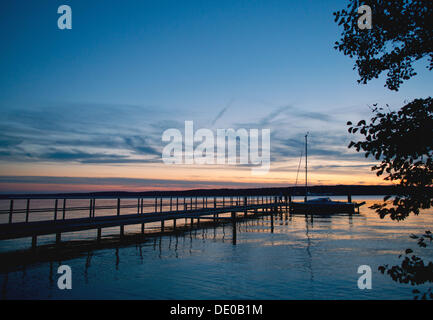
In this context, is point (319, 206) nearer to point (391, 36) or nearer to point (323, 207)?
point (323, 207)

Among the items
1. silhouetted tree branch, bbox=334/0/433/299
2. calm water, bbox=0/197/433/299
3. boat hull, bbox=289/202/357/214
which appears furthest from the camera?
boat hull, bbox=289/202/357/214

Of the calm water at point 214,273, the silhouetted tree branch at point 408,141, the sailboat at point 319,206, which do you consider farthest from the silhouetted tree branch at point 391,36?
the sailboat at point 319,206

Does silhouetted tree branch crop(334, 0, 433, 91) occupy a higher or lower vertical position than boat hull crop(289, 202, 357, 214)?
higher

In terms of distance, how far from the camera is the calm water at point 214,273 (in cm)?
1466

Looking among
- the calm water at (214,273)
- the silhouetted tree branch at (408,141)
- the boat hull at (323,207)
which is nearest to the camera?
the silhouetted tree branch at (408,141)

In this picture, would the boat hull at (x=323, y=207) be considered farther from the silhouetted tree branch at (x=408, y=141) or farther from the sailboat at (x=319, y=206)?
the silhouetted tree branch at (x=408, y=141)

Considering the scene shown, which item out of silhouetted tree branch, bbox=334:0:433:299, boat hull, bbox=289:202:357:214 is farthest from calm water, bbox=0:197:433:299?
boat hull, bbox=289:202:357:214

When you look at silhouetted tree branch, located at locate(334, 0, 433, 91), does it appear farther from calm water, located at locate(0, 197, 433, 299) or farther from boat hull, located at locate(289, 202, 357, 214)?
boat hull, located at locate(289, 202, 357, 214)

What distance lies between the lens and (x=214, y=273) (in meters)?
18.4

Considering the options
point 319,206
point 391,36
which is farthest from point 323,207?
point 391,36

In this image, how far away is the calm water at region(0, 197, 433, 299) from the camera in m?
14.7
